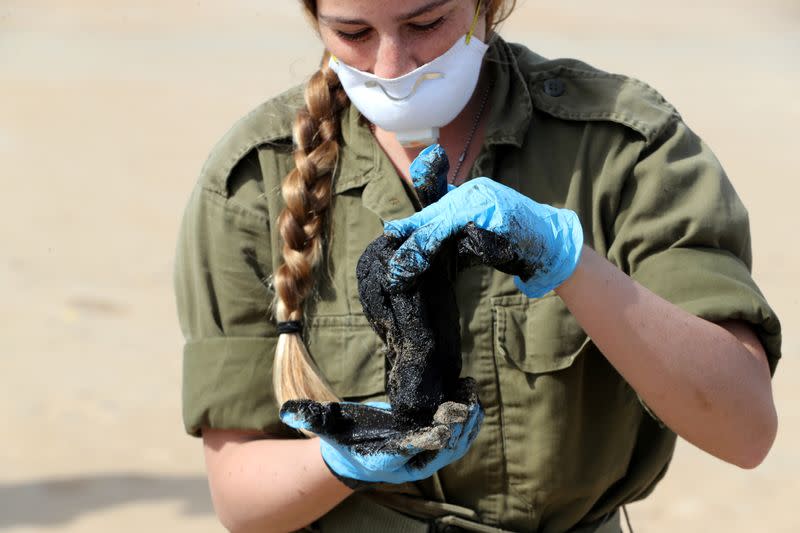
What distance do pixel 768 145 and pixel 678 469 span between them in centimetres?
611

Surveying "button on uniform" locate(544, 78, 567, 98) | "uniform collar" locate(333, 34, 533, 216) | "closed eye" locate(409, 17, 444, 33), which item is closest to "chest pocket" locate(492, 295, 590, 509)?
"uniform collar" locate(333, 34, 533, 216)

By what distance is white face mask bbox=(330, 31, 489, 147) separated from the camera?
2.29m

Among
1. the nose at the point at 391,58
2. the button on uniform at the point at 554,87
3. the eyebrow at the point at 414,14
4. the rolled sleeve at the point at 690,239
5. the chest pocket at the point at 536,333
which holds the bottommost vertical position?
the chest pocket at the point at 536,333

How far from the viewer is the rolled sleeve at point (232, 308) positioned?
2.39 meters

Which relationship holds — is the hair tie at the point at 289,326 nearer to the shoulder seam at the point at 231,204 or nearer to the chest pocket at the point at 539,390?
the shoulder seam at the point at 231,204

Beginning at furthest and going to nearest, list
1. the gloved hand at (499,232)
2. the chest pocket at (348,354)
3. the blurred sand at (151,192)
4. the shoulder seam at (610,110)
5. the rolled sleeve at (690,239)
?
the blurred sand at (151,192) → the chest pocket at (348,354) → the shoulder seam at (610,110) → the rolled sleeve at (690,239) → the gloved hand at (499,232)

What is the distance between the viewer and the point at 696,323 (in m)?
2.08

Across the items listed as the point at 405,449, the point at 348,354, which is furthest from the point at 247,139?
the point at 405,449

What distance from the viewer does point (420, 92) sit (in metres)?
2.29

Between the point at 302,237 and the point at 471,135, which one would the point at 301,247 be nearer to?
the point at 302,237

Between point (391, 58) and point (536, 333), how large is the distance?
571mm

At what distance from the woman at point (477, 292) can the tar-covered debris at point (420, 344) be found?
6 cm

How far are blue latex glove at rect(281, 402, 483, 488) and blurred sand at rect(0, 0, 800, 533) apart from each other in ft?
4.61

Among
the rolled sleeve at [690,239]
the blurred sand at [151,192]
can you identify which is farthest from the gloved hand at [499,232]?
the blurred sand at [151,192]
